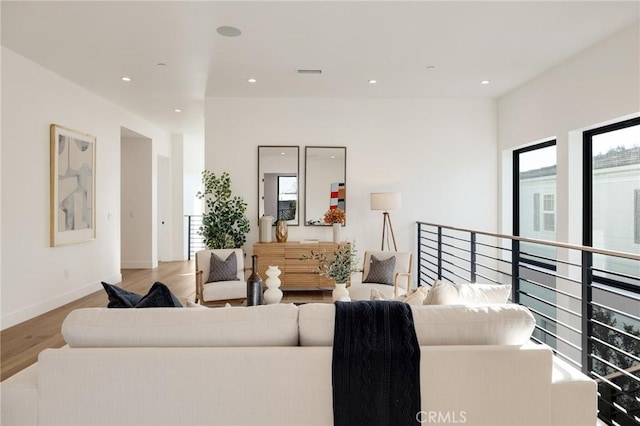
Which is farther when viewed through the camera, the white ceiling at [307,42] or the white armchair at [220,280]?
the white armchair at [220,280]

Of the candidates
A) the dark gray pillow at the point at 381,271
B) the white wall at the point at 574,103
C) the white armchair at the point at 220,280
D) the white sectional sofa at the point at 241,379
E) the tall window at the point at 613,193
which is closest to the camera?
the white sectional sofa at the point at 241,379

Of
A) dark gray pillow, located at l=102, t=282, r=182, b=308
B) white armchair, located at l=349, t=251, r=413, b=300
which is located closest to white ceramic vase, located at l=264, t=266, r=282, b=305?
dark gray pillow, located at l=102, t=282, r=182, b=308

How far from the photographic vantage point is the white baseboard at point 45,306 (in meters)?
3.98

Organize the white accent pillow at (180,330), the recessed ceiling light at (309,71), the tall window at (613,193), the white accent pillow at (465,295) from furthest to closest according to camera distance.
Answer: the recessed ceiling light at (309,71) < the tall window at (613,193) < the white accent pillow at (465,295) < the white accent pillow at (180,330)

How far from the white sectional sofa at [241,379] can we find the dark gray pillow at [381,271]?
2811 millimetres

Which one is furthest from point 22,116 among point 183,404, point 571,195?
point 571,195

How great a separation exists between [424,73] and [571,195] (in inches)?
84.9

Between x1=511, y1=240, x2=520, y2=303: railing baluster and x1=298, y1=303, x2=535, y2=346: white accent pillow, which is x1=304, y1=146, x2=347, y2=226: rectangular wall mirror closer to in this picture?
x1=511, y1=240, x2=520, y2=303: railing baluster

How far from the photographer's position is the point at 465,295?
1993 mm

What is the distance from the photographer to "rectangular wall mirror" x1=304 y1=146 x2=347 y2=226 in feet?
19.2

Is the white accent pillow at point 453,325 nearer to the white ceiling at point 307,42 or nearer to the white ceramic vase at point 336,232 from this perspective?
the white ceiling at point 307,42

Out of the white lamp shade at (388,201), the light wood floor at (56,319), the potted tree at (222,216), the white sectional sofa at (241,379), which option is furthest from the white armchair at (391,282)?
the white sectional sofa at (241,379)

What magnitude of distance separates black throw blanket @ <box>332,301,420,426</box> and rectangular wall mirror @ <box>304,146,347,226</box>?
437cm

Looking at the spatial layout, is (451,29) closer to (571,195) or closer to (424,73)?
(424,73)
